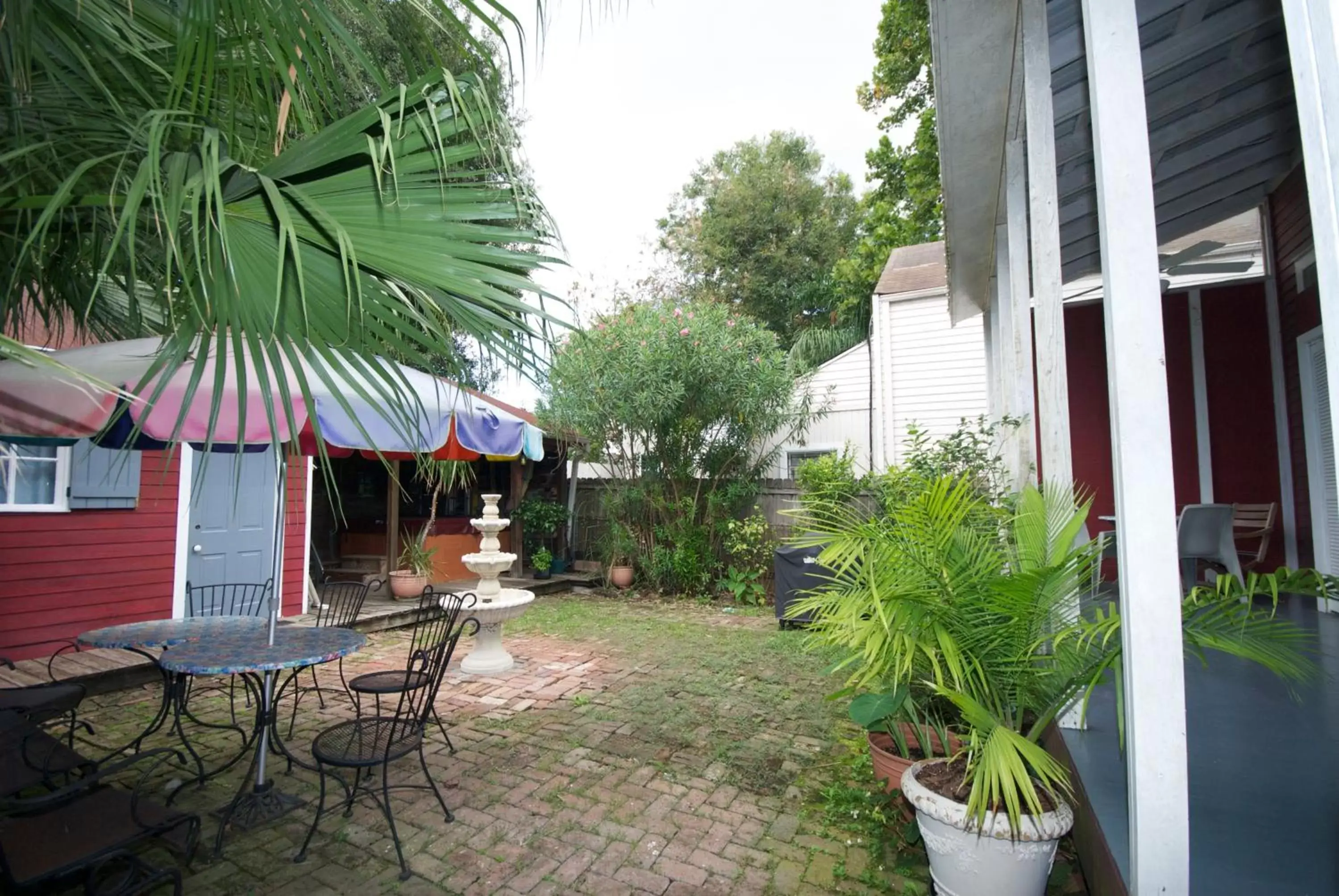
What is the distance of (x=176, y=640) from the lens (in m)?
3.19

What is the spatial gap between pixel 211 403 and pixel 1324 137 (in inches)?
114

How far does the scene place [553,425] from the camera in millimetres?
9164

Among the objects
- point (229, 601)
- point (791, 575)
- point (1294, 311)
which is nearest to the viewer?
point (1294, 311)

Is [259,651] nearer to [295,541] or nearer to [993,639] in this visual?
[993,639]

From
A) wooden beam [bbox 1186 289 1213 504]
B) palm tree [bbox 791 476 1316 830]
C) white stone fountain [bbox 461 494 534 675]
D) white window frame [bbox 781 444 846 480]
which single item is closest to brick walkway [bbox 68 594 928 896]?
white stone fountain [bbox 461 494 534 675]

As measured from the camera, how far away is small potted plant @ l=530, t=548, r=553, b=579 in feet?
31.8

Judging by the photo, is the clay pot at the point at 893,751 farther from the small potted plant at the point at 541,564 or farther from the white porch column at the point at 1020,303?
Result: the small potted plant at the point at 541,564

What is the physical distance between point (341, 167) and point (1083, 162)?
14.2 ft

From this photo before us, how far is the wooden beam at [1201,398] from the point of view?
6.61 metres

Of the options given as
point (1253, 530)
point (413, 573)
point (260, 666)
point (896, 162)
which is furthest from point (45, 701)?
point (896, 162)

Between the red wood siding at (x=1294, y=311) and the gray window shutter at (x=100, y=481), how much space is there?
30.2ft

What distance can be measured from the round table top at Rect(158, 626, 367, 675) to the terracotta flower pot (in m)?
5.87

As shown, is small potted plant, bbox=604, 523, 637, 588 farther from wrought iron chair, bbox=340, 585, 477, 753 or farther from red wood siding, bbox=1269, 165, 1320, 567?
red wood siding, bbox=1269, 165, 1320, 567

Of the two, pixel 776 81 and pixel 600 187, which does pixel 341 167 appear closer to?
pixel 600 187
